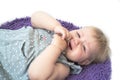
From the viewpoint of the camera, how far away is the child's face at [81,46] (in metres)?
1.25

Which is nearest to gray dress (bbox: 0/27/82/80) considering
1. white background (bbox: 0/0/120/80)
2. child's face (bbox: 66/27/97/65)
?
child's face (bbox: 66/27/97/65)

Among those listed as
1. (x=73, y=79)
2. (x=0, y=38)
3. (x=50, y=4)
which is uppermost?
(x=50, y=4)

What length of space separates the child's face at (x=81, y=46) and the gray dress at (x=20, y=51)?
0.03m

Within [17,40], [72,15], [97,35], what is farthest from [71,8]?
[17,40]

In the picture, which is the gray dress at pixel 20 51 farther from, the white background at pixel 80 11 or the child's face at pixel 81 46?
the white background at pixel 80 11

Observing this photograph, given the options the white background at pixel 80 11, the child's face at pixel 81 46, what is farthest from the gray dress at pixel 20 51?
the white background at pixel 80 11

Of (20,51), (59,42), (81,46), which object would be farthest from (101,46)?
(20,51)

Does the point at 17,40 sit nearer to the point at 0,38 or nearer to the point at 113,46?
the point at 0,38

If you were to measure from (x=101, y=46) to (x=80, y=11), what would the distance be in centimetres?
29

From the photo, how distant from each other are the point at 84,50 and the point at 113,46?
15 centimetres

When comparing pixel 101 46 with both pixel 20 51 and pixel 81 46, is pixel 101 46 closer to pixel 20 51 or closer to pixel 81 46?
pixel 81 46

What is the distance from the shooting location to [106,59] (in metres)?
1.35

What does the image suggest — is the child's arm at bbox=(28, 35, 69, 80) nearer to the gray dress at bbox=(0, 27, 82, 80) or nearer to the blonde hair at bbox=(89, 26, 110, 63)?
the gray dress at bbox=(0, 27, 82, 80)

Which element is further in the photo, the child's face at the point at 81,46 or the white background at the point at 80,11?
the white background at the point at 80,11
